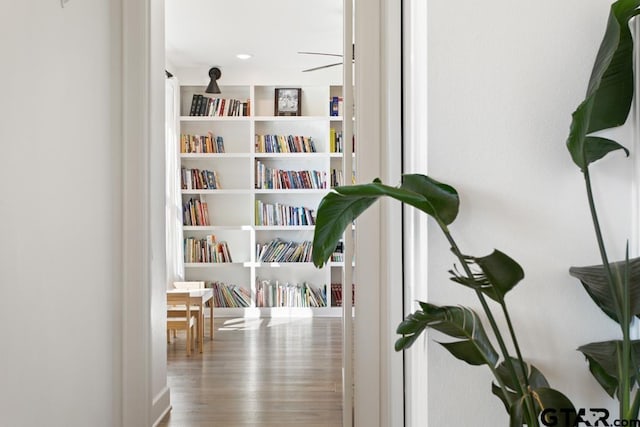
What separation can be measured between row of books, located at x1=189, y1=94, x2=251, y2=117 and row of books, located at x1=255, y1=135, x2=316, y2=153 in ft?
1.36

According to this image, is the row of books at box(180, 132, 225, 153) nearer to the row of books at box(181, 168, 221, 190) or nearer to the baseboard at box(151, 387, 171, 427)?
the row of books at box(181, 168, 221, 190)

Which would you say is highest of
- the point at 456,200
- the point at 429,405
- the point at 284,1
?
the point at 284,1

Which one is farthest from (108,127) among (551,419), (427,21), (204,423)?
(551,419)

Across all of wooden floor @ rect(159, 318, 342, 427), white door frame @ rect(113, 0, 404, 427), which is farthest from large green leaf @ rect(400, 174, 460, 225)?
wooden floor @ rect(159, 318, 342, 427)

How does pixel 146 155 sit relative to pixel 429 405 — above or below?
above

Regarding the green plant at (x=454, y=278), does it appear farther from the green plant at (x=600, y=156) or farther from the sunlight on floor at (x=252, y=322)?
the sunlight on floor at (x=252, y=322)

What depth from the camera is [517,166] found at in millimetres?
1311

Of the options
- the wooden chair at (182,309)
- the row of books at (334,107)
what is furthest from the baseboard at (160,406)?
the row of books at (334,107)

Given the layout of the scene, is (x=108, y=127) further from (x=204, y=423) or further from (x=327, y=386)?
(x=327, y=386)

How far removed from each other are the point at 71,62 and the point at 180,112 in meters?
5.14

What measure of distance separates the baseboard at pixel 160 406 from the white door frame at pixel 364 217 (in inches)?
5.2

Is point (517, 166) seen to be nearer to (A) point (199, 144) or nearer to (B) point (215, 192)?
(B) point (215, 192)

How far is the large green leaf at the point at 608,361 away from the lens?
110cm

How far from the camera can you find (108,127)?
264cm
